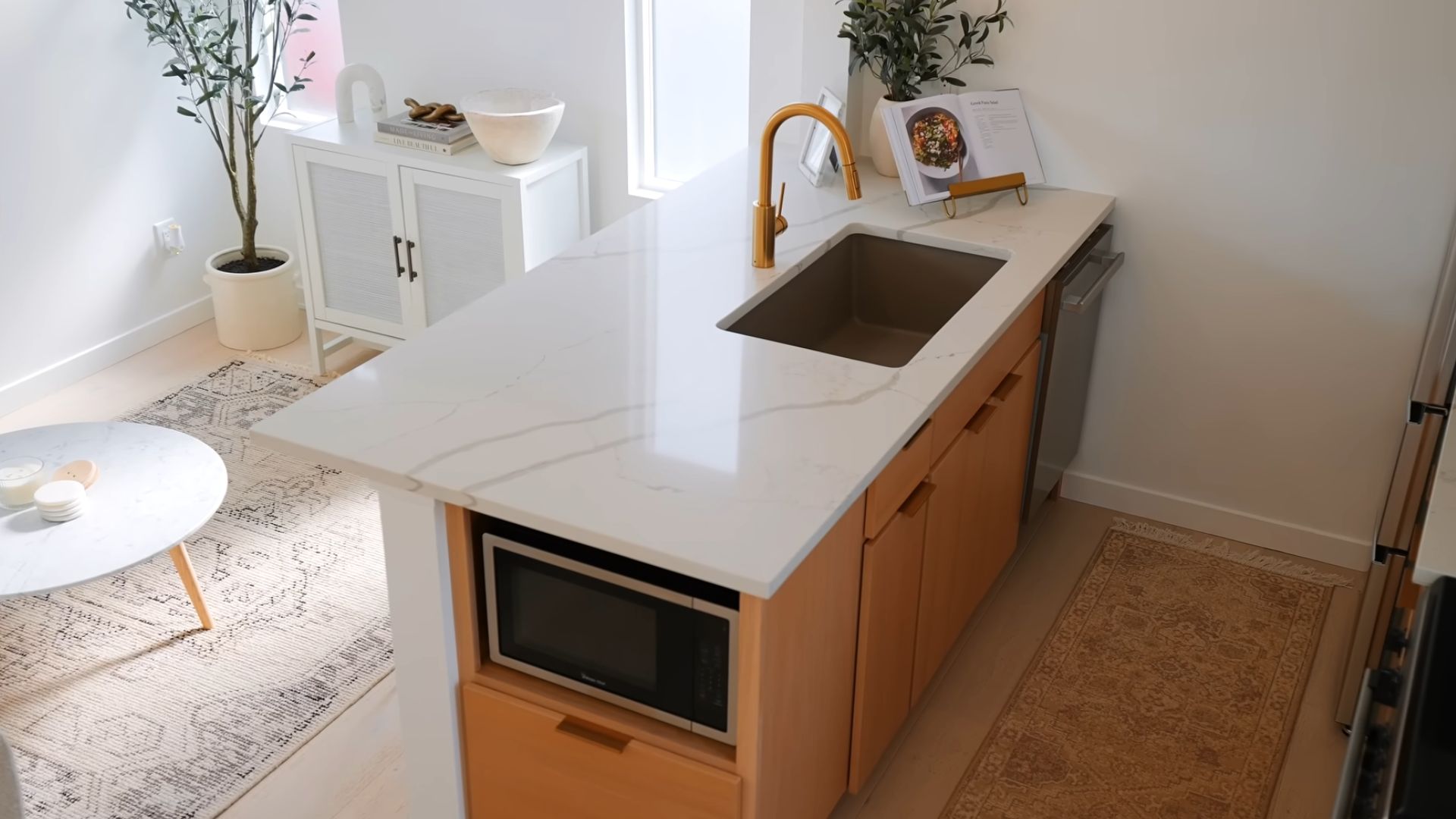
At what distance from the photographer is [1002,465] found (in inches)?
116

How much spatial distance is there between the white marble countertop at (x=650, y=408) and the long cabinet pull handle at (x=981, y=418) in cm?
23

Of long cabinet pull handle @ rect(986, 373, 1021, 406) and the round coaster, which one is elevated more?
long cabinet pull handle @ rect(986, 373, 1021, 406)

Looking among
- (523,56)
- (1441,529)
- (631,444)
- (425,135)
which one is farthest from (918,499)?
(523,56)

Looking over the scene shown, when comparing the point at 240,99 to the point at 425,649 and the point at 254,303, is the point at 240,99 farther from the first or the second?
the point at 425,649

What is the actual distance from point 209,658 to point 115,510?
15.8 inches

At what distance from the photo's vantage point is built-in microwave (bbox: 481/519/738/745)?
192 cm

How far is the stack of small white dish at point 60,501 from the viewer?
2826 millimetres

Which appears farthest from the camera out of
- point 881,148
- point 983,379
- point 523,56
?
point 523,56

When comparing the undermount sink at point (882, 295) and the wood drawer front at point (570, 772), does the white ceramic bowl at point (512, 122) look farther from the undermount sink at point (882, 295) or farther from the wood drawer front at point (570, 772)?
the wood drawer front at point (570, 772)

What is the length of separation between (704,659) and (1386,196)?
6.58ft

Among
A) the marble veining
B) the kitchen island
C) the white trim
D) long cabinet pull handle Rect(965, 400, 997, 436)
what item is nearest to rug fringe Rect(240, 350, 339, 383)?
the marble veining

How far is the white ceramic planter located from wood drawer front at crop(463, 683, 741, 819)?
5.56ft

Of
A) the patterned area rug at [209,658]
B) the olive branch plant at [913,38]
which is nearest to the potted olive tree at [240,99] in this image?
the patterned area rug at [209,658]

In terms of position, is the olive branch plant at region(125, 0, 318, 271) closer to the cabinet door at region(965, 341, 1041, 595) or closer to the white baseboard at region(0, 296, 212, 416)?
the white baseboard at region(0, 296, 212, 416)
